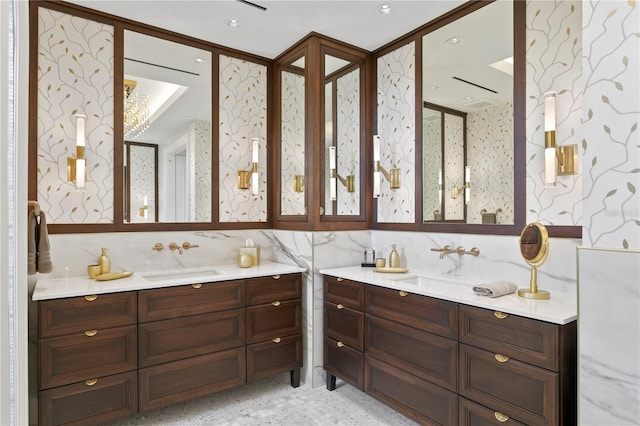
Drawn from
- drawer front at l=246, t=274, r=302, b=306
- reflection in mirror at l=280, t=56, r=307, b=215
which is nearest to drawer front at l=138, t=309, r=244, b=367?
drawer front at l=246, t=274, r=302, b=306

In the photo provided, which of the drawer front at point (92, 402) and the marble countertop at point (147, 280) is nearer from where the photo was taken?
the drawer front at point (92, 402)

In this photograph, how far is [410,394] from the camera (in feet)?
7.47

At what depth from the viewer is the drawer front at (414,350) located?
2.07 meters

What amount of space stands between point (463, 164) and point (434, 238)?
0.57 m

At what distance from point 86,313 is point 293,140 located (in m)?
1.98

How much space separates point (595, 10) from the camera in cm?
154

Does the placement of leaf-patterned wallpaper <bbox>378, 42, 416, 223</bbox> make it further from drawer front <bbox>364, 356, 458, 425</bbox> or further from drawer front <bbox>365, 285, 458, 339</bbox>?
drawer front <bbox>364, 356, 458, 425</bbox>

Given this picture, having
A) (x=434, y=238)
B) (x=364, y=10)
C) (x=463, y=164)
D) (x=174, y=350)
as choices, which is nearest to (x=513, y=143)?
(x=463, y=164)

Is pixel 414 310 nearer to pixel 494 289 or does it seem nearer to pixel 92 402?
pixel 494 289

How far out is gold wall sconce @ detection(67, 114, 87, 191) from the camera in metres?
2.57

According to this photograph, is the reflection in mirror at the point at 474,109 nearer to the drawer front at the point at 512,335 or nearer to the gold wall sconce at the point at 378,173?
the gold wall sconce at the point at 378,173

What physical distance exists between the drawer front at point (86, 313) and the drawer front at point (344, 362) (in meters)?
1.40

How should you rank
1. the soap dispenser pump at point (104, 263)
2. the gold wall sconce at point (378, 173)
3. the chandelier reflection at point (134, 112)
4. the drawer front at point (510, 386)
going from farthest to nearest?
the gold wall sconce at point (378, 173) < the chandelier reflection at point (134, 112) < the soap dispenser pump at point (104, 263) < the drawer front at point (510, 386)

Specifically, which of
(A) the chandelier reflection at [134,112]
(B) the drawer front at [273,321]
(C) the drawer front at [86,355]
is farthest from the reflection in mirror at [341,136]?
(C) the drawer front at [86,355]
